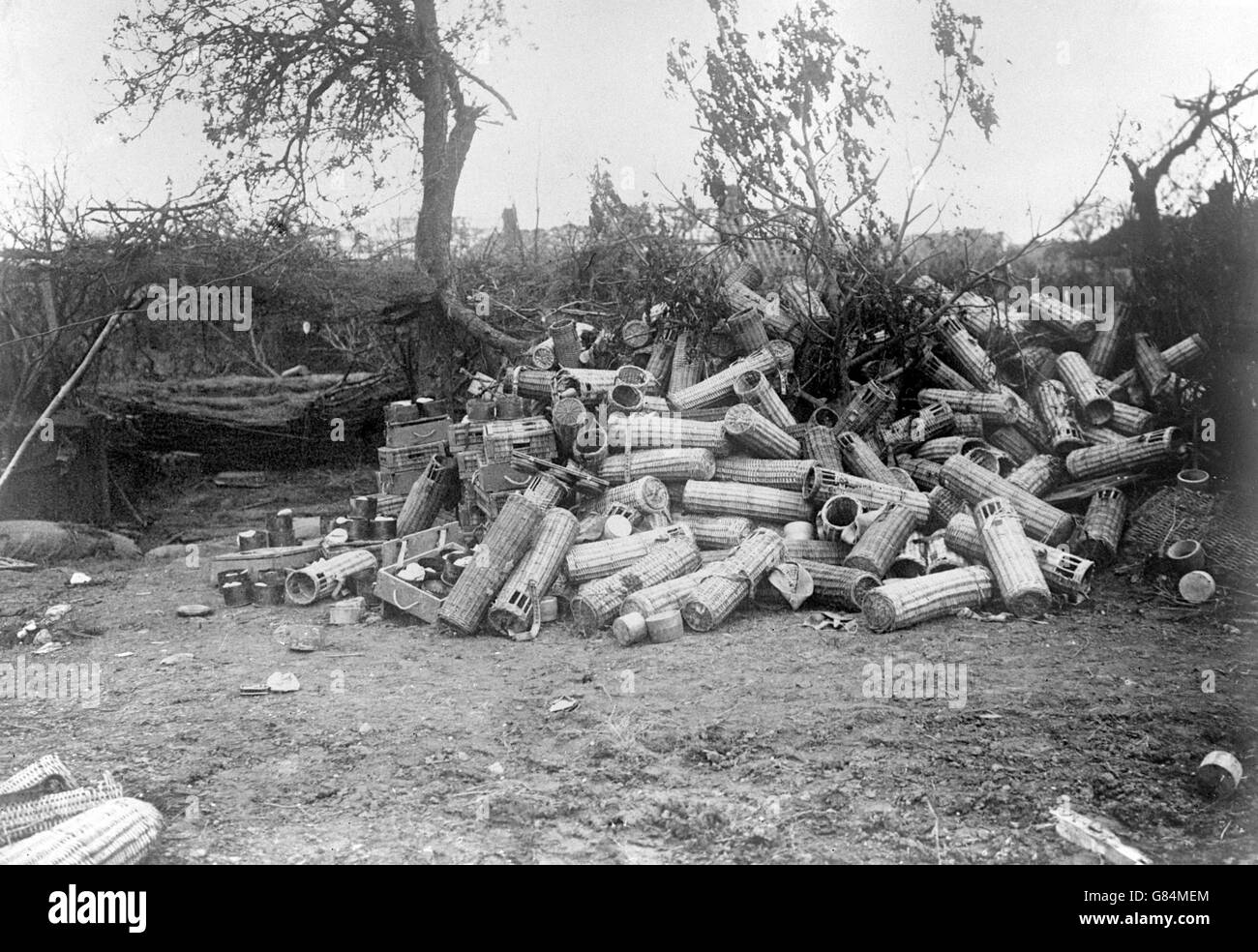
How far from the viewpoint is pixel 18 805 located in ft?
12.8

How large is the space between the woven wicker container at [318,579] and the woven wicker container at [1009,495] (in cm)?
502

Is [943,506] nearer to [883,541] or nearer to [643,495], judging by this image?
[883,541]

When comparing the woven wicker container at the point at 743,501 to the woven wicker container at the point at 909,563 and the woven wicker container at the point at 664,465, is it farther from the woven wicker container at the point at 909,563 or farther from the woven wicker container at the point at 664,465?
the woven wicker container at the point at 909,563

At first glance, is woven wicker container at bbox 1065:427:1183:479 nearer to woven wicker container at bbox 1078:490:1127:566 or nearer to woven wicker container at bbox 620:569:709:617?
woven wicker container at bbox 1078:490:1127:566

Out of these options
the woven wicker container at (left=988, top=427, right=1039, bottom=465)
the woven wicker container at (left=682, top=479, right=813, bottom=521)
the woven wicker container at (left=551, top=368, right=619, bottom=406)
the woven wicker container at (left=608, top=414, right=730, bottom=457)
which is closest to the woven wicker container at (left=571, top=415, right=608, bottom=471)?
the woven wicker container at (left=608, top=414, right=730, bottom=457)

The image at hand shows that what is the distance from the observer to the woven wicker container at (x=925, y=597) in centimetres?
646

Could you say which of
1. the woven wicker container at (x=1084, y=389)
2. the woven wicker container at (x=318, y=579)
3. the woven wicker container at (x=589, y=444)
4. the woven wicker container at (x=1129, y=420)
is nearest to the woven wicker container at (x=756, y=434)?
the woven wicker container at (x=589, y=444)

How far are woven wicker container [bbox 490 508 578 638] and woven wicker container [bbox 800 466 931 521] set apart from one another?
204 centimetres

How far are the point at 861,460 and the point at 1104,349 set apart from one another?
315 centimetres

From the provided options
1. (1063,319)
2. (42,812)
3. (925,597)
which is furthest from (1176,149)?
(42,812)

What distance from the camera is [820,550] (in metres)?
7.55
